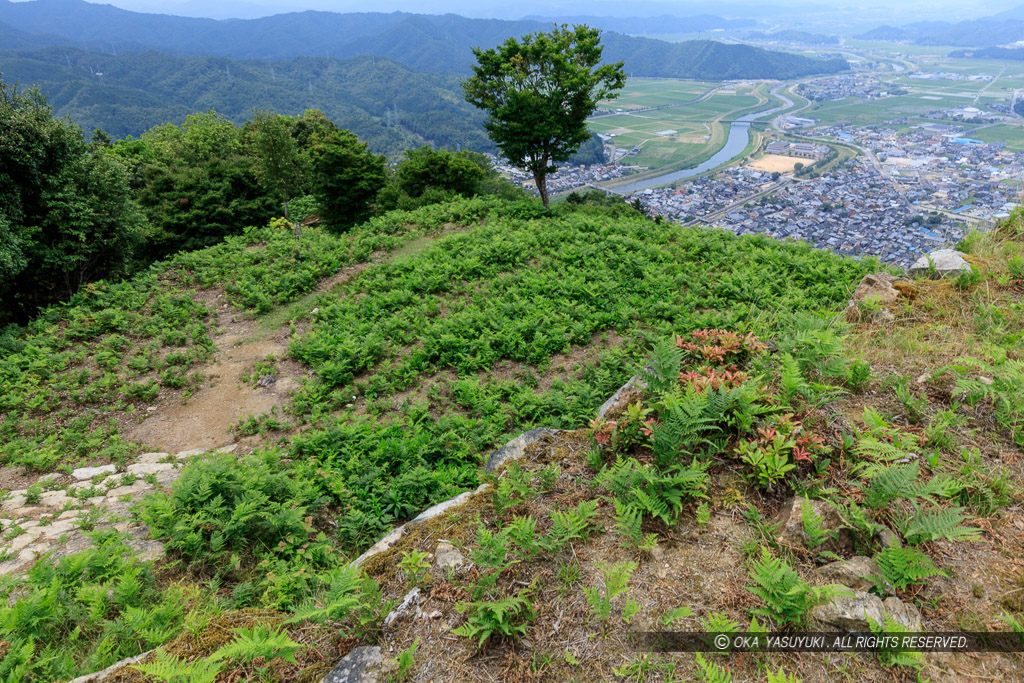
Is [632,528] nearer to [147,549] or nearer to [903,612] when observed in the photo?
[903,612]

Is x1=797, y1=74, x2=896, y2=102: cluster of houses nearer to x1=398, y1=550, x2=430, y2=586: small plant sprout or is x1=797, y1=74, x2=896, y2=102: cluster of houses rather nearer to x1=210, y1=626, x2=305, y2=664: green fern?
x1=398, y1=550, x2=430, y2=586: small plant sprout

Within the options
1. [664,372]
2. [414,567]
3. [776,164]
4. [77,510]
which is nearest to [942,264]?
[664,372]

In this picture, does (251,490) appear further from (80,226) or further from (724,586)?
(80,226)

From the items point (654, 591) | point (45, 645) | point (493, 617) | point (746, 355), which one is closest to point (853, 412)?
point (746, 355)

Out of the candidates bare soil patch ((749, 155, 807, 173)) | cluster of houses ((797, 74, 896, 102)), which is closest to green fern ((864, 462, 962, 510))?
bare soil patch ((749, 155, 807, 173))

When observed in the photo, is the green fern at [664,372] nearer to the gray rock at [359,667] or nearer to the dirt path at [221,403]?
the gray rock at [359,667]

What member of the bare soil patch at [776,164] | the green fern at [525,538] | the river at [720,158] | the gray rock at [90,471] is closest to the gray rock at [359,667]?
the green fern at [525,538]
